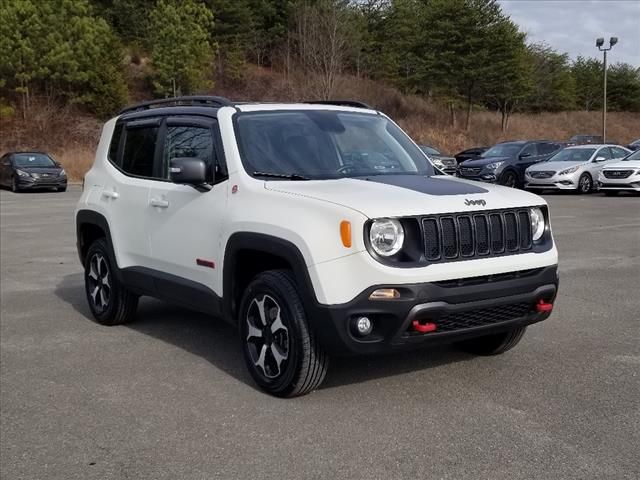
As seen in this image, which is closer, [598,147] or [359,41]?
[598,147]

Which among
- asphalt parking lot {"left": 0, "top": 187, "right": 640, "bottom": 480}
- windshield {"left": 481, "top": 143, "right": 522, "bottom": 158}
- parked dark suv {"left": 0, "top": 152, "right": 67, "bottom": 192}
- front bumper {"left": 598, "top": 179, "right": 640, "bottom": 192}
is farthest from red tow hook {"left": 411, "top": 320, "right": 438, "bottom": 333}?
parked dark suv {"left": 0, "top": 152, "right": 67, "bottom": 192}

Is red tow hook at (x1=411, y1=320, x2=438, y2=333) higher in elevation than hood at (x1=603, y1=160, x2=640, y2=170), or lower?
higher

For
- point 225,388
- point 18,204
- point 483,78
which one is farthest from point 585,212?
point 483,78

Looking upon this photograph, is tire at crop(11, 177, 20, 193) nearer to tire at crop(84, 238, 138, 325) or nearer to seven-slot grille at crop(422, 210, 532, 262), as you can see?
tire at crop(84, 238, 138, 325)

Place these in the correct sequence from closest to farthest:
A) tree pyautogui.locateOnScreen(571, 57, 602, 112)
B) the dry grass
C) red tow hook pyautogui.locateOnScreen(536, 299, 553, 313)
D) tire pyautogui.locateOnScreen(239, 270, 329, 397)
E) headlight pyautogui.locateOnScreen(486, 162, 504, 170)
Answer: tire pyautogui.locateOnScreen(239, 270, 329, 397)
red tow hook pyautogui.locateOnScreen(536, 299, 553, 313)
headlight pyautogui.locateOnScreen(486, 162, 504, 170)
the dry grass
tree pyautogui.locateOnScreen(571, 57, 602, 112)

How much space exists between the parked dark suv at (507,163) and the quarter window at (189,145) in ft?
60.2

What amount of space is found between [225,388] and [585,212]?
45.2 ft

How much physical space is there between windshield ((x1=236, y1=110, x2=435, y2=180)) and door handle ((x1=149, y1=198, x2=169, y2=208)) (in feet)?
3.08

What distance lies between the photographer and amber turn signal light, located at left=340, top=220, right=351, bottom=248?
412 cm

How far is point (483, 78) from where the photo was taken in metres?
52.2

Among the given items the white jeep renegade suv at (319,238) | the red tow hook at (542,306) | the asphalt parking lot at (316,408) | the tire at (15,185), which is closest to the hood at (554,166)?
the asphalt parking lot at (316,408)

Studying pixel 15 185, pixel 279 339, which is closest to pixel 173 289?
pixel 279 339

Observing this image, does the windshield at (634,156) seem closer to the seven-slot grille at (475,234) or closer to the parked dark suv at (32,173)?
the seven-slot grille at (475,234)

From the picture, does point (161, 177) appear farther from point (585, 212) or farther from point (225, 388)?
point (585, 212)
